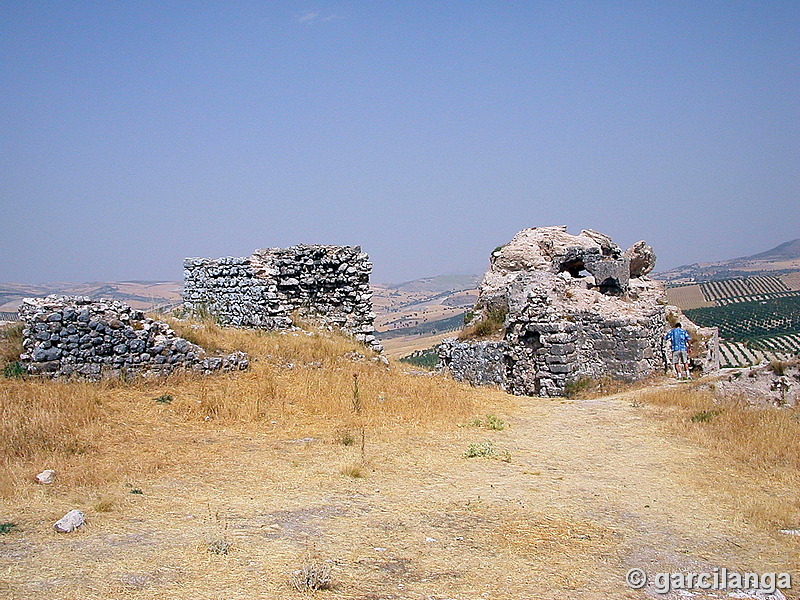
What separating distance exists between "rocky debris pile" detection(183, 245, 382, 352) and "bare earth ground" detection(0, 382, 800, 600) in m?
6.68

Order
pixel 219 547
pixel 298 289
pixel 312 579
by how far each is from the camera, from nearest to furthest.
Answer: pixel 312 579, pixel 219 547, pixel 298 289

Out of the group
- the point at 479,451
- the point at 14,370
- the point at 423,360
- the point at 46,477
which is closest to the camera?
the point at 46,477

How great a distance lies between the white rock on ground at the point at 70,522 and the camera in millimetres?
5223

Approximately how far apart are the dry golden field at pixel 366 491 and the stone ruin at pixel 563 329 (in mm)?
4130

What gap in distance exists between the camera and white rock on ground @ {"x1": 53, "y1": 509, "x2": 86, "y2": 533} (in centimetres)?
522

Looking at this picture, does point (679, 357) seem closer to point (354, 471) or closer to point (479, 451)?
point (479, 451)

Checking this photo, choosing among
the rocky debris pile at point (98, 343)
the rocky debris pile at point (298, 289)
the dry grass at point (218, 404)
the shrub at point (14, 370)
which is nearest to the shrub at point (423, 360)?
the rocky debris pile at point (298, 289)

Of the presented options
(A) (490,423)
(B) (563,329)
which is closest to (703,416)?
(A) (490,423)

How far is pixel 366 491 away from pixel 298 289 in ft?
32.0

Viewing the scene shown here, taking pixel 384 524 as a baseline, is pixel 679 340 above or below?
above

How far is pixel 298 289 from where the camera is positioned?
15977 mm

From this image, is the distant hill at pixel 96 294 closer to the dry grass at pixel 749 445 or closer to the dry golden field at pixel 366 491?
the dry golden field at pixel 366 491

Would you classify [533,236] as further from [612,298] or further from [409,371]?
[409,371]

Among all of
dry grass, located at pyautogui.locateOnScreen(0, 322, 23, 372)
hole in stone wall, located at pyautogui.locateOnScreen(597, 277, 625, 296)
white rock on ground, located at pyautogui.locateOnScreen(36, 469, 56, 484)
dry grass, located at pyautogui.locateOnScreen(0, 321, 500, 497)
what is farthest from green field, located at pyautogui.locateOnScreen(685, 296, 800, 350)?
white rock on ground, located at pyautogui.locateOnScreen(36, 469, 56, 484)
